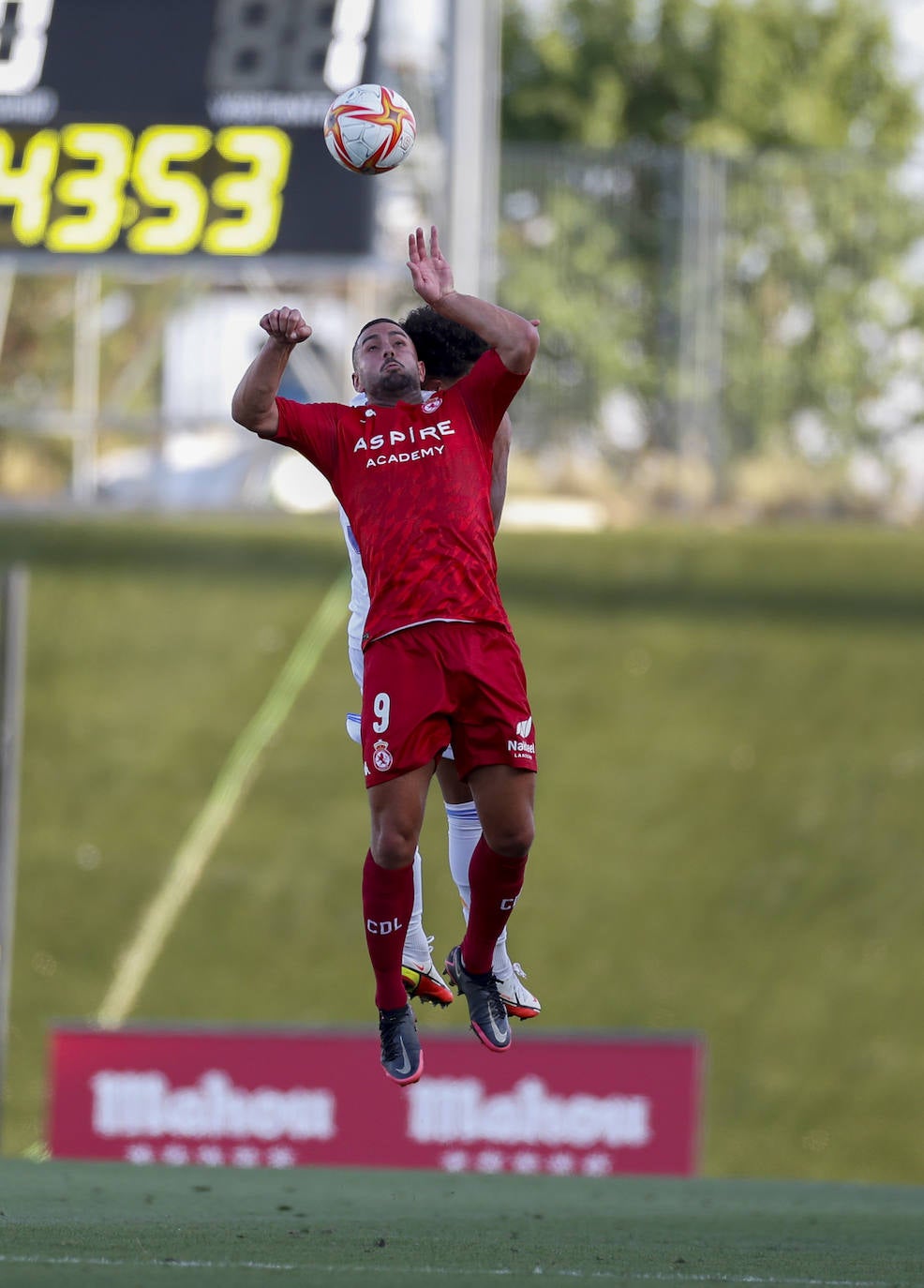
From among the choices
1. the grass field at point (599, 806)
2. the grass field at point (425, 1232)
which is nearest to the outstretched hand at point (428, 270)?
the grass field at point (425, 1232)

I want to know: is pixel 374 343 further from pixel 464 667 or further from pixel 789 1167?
pixel 789 1167

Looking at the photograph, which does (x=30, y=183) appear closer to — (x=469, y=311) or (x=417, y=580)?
(x=469, y=311)

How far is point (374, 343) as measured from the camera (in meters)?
5.40

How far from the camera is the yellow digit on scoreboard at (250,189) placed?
9570 millimetres

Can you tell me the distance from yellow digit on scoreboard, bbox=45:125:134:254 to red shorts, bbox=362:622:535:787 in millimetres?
5351

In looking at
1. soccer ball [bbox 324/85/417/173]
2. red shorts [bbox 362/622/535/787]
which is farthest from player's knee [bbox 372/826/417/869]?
soccer ball [bbox 324/85/417/173]

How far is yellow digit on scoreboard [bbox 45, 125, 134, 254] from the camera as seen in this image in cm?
968

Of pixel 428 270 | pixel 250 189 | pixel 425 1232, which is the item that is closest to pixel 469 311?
pixel 428 270

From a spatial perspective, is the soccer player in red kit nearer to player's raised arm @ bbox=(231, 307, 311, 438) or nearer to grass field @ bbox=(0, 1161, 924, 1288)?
player's raised arm @ bbox=(231, 307, 311, 438)

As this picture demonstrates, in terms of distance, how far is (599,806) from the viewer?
12.4 metres

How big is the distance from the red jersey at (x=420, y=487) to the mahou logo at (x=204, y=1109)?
577cm

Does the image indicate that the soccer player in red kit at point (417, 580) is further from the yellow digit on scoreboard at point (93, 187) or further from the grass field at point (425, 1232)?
the yellow digit on scoreboard at point (93, 187)

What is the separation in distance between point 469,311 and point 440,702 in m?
1.11

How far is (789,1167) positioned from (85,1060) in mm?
4537
